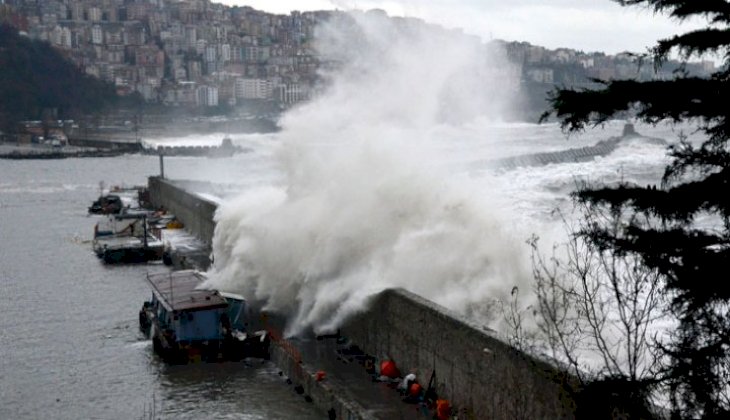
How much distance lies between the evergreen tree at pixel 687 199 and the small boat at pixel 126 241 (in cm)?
2326

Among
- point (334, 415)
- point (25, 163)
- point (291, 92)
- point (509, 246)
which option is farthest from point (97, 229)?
point (291, 92)

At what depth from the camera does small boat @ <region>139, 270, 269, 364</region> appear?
49.9 feet

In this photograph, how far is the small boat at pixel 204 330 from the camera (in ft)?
49.9

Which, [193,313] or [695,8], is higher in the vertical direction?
[695,8]

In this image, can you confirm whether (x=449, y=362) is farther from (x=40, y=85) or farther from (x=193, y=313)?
(x=40, y=85)

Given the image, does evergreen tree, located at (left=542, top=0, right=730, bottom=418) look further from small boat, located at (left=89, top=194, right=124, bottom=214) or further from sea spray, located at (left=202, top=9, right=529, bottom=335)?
small boat, located at (left=89, top=194, right=124, bottom=214)

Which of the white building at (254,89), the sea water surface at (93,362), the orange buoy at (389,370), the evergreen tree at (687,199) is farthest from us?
the white building at (254,89)

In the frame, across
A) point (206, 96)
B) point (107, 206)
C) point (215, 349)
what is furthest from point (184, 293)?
point (206, 96)

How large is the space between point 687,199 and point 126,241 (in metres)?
26.1

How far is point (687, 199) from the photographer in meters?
5.03

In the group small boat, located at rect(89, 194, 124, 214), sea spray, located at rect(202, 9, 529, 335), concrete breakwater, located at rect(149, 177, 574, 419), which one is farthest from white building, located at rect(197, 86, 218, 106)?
concrete breakwater, located at rect(149, 177, 574, 419)

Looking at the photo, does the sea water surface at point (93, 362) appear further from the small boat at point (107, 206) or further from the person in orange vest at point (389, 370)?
the small boat at point (107, 206)

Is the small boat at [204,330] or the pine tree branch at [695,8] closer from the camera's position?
the pine tree branch at [695,8]

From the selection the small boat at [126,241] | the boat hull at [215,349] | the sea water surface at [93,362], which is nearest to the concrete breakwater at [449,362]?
the boat hull at [215,349]
